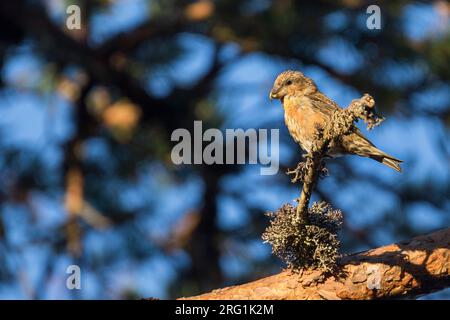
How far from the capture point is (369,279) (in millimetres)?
3488

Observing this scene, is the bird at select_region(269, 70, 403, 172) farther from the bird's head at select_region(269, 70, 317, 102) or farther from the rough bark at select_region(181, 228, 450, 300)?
the rough bark at select_region(181, 228, 450, 300)

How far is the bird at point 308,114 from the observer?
13.8 feet

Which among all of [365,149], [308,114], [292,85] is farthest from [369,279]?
[292,85]

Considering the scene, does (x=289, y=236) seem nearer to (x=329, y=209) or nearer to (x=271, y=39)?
(x=329, y=209)

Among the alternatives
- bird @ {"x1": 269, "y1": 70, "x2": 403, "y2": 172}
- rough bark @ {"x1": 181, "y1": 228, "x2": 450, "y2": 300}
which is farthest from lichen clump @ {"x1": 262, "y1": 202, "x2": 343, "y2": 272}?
bird @ {"x1": 269, "y1": 70, "x2": 403, "y2": 172}

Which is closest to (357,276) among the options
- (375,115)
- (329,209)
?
(329,209)

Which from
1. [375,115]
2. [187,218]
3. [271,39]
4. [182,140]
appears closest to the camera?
[375,115]

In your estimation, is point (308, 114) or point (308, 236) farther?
point (308, 114)

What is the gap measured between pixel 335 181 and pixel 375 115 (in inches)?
142

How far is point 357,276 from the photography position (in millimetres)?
3488

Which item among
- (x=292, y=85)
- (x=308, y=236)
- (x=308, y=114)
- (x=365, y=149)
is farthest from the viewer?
(x=292, y=85)

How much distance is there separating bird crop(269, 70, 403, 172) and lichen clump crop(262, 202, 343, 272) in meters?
0.70

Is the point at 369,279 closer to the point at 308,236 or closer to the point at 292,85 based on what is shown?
the point at 308,236

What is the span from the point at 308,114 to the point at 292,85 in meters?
0.29
